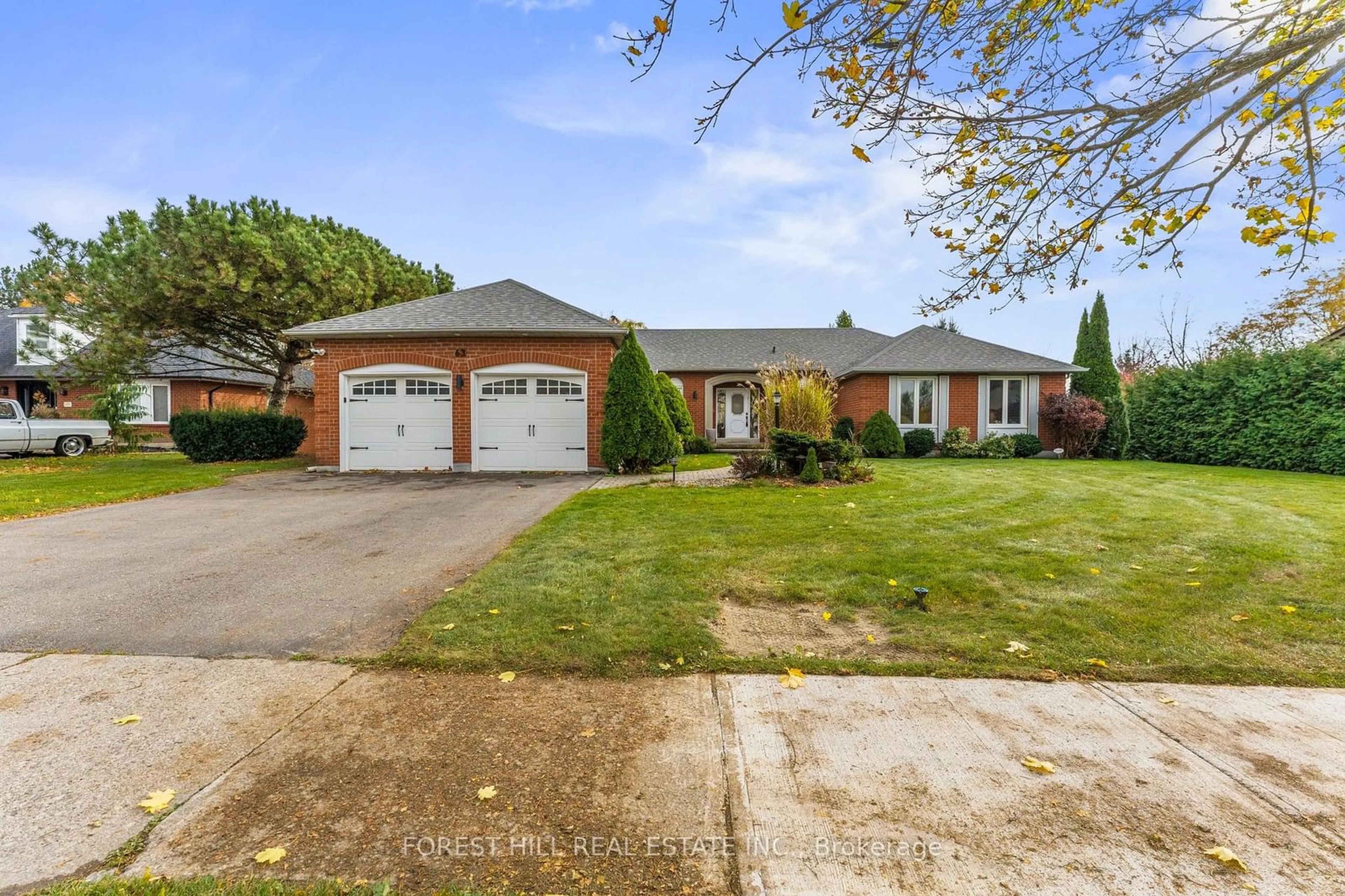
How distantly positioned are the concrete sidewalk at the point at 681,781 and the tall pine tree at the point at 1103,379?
17.2 meters

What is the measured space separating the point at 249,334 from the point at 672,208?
13.5 metres

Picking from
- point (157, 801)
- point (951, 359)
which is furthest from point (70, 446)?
point (951, 359)

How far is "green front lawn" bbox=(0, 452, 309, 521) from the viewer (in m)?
8.25

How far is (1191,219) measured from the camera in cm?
394

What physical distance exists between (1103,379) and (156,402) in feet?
102

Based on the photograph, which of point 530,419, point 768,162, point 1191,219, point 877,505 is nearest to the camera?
point 1191,219

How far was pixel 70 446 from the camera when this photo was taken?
1586 cm

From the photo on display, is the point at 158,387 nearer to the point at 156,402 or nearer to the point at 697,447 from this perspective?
the point at 156,402

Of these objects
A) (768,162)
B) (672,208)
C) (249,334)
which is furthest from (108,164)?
(768,162)

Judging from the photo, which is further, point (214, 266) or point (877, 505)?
point (214, 266)

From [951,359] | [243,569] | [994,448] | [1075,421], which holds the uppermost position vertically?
[951,359]

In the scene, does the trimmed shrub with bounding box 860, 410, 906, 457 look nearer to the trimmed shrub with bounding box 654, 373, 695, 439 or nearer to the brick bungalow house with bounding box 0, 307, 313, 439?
the trimmed shrub with bounding box 654, 373, 695, 439

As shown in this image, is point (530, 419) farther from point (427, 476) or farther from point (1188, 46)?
→ point (1188, 46)

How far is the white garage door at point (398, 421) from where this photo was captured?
41.6 ft
